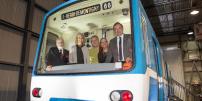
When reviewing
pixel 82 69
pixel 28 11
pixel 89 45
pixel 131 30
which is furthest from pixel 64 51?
pixel 28 11

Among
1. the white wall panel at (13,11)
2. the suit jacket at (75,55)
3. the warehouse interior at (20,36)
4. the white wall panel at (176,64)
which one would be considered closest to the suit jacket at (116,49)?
the suit jacket at (75,55)

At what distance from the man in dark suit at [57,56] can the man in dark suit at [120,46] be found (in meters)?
0.71

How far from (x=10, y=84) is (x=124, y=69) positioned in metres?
4.21

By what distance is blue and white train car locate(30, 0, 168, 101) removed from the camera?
211 centimetres

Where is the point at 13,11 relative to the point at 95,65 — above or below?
above

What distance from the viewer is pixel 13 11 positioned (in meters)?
5.66

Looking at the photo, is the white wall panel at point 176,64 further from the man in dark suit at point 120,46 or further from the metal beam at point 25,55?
the man in dark suit at point 120,46

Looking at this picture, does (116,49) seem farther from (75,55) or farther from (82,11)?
(82,11)

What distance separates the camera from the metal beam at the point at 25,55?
5.61 metres

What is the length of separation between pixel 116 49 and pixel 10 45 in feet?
13.1

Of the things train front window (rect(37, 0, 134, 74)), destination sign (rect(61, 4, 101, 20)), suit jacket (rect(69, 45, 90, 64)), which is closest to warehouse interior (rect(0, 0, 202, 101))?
train front window (rect(37, 0, 134, 74))

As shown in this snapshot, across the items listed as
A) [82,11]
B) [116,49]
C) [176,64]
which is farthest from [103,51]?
[176,64]

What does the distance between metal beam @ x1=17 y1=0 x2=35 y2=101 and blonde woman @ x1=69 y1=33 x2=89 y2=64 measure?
11.1ft

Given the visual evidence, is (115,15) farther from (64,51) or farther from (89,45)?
(64,51)
